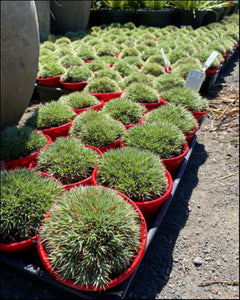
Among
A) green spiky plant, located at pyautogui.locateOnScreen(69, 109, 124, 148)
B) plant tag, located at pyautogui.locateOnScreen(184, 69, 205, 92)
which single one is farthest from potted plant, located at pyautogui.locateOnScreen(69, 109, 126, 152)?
plant tag, located at pyautogui.locateOnScreen(184, 69, 205, 92)

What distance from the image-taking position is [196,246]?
1896 millimetres

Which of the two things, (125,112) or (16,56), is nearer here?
(16,56)

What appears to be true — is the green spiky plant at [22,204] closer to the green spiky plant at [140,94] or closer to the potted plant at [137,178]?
the potted plant at [137,178]

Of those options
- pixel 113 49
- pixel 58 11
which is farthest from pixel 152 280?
pixel 58 11

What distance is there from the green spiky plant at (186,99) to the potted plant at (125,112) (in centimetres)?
43

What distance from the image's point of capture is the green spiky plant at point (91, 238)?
116cm

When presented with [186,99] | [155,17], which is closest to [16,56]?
[186,99]

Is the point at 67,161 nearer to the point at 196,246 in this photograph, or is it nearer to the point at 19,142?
the point at 19,142

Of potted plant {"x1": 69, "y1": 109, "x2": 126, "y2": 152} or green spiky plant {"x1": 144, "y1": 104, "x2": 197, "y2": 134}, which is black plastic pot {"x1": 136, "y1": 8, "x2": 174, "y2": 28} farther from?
potted plant {"x1": 69, "y1": 109, "x2": 126, "y2": 152}

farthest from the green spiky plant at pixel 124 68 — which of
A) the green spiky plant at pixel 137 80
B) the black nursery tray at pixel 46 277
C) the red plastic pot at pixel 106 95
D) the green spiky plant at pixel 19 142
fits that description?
the black nursery tray at pixel 46 277

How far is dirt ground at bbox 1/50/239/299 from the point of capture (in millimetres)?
1588

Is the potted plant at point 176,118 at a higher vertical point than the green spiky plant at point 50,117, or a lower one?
higher

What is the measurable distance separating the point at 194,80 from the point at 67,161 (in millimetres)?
1912

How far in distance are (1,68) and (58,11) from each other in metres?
4.99
